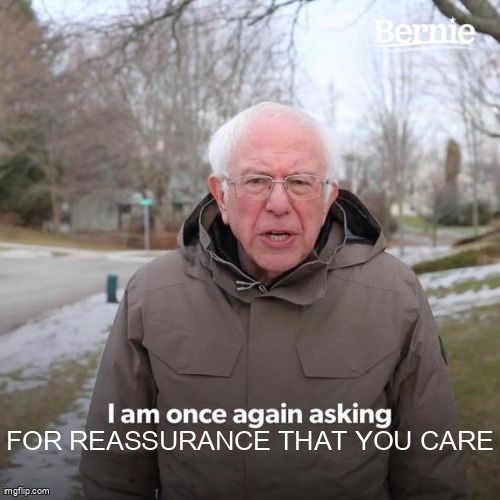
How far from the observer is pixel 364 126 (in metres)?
1.95

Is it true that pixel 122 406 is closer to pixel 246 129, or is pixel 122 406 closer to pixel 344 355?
pixel 344 355

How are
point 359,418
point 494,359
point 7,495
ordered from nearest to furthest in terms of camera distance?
1. point 359,418
2. point 7,495
3. point 494,359

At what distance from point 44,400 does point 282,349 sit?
1.10 meters

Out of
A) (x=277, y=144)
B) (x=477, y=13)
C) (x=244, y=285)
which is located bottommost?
(x=244, y=285)

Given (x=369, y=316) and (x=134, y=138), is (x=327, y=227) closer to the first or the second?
(x=369, y=316)

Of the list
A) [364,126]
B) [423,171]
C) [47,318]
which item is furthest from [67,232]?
[423,171]

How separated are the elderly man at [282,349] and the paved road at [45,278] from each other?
1.06 meters

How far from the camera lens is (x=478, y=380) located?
6.11 ft

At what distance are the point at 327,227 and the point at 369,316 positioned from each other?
18 cm

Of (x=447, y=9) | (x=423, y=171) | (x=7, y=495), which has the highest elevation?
(x=447, y=9)

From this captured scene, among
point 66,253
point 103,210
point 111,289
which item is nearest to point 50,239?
point 66,253

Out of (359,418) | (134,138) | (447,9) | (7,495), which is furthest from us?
(134,138)

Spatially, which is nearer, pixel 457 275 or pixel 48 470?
pixel 48 470

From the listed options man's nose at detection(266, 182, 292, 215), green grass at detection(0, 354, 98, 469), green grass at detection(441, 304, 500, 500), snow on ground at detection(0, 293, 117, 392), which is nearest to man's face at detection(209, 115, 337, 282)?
man's nose at detection(266, 182, 292, 215)
